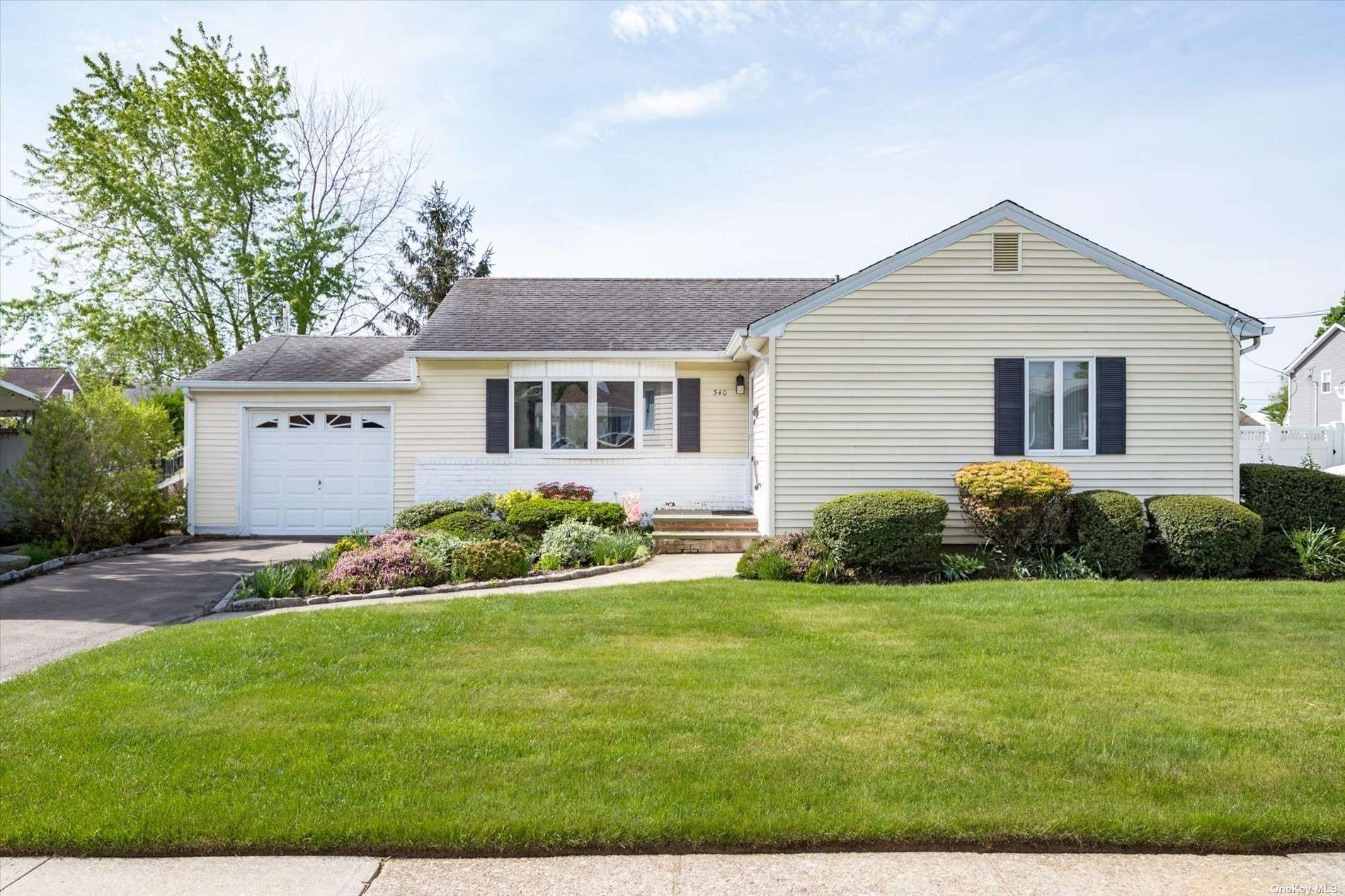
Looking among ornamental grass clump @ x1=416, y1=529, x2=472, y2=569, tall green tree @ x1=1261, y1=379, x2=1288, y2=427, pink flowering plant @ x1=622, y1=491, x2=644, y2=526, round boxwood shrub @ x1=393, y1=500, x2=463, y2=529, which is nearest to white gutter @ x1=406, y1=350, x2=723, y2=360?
pink flowering plant @ x1=622, y1=491, x2=644, y2=526

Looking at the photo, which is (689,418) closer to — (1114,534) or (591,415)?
(591,415)

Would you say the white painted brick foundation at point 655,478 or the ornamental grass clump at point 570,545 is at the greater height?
the white painted brick foundation at point 655,478

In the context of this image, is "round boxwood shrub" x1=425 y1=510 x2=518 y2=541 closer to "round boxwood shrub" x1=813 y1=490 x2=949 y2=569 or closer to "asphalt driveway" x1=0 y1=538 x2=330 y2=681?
"asphalt driveway" x1=0 y1=538 x2=330 y2=681

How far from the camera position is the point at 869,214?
16281 mm

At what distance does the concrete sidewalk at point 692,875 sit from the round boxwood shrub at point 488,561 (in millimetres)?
6768

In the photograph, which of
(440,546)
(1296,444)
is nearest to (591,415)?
(440,546)

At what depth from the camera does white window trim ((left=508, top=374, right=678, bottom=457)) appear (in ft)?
48.4

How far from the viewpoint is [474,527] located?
40.9 ft

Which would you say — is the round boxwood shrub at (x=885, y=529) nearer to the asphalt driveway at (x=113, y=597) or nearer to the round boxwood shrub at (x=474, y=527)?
the round boxwood shrub at (x=474, y=527)

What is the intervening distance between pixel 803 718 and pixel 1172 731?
6.69 feet

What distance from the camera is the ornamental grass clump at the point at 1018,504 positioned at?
34.3 ft

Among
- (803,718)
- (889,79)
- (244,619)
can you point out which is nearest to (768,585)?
(803,718)

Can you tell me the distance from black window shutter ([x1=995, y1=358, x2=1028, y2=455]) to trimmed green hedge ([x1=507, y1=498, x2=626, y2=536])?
18.1 feet

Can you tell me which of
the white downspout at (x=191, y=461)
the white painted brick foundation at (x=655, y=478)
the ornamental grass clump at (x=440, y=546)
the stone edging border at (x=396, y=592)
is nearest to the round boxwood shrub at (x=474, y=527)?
the ornamental grass clump at (x=440, y=546)
